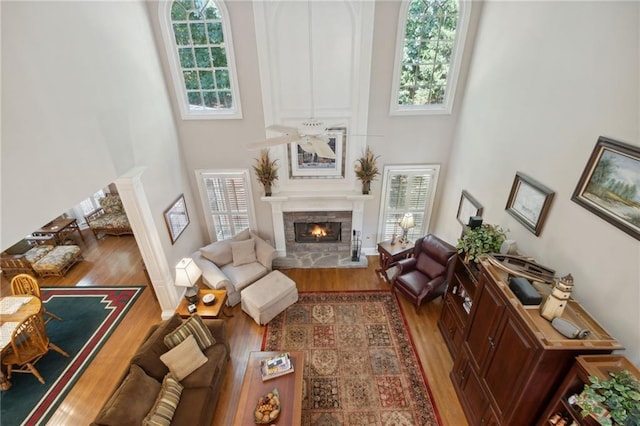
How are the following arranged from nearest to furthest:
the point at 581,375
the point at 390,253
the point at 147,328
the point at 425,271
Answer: the point at 581,375, the point at 147,328, the point at 425,271, the point at 390,253

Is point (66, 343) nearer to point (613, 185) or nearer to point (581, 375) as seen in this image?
point (581, 375)

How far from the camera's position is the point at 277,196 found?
5852 mm

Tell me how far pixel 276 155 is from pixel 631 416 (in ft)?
17.2

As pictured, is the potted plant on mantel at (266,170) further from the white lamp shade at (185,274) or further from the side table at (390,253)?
the side table at (390,253)

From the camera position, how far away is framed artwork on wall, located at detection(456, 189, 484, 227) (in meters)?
4.66

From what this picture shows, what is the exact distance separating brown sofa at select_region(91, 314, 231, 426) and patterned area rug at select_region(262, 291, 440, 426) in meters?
1.01

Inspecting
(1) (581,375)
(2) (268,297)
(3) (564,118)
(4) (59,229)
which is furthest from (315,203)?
(4) (59,229)

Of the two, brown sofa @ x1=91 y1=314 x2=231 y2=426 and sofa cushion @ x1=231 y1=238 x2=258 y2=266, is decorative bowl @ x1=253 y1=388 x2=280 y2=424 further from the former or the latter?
sofa cushion @ x1=231 y1=238 x2=258 y2=266

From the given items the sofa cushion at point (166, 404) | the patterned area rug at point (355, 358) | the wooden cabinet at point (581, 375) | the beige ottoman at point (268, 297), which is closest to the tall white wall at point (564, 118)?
the wooden cabinet at point (581, 375)

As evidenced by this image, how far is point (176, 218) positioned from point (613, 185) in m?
5.77

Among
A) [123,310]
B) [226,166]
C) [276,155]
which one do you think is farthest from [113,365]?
[276,155]

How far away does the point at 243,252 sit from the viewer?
5.81m

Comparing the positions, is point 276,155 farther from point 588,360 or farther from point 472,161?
point 588,360

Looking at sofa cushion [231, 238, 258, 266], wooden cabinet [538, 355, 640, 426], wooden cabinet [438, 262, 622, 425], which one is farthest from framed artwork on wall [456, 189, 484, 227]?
sofa cushion [231, 238, 258, 266]
